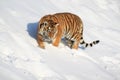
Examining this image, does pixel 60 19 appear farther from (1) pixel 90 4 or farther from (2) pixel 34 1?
(1) pixel 90 4

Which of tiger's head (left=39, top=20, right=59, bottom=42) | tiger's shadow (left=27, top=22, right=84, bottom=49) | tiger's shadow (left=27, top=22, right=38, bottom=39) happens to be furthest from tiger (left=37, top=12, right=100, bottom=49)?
tiger's shadow (left=27, top=22, right=38, bottom=39)

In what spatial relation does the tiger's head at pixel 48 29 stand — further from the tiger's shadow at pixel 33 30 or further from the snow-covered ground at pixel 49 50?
the tiger's shadow at pixel 33 30

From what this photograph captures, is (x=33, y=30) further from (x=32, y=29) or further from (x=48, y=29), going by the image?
(x=48, y=29)

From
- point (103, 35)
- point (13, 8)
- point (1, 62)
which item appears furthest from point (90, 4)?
point (1, 62)

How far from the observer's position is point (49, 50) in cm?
750

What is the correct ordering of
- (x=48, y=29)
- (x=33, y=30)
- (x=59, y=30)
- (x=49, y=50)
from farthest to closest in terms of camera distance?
1. (x=33, y=30)
2. (x=59, y=30)
3. (x=49, y=50)
4. (x=48, y=29)

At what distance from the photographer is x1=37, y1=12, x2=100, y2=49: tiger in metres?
7.41

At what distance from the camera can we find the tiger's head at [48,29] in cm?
737

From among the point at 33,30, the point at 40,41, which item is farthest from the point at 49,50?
the point at 33,30

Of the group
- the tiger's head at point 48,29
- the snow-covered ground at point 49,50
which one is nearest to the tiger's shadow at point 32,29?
the snow-covered ground at point 49,50

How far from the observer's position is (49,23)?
744cm

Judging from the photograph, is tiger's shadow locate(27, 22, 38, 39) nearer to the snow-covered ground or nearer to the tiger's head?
the snow-covered ground

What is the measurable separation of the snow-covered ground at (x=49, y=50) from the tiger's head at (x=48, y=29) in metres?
0.29

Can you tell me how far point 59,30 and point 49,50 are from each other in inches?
22.1
